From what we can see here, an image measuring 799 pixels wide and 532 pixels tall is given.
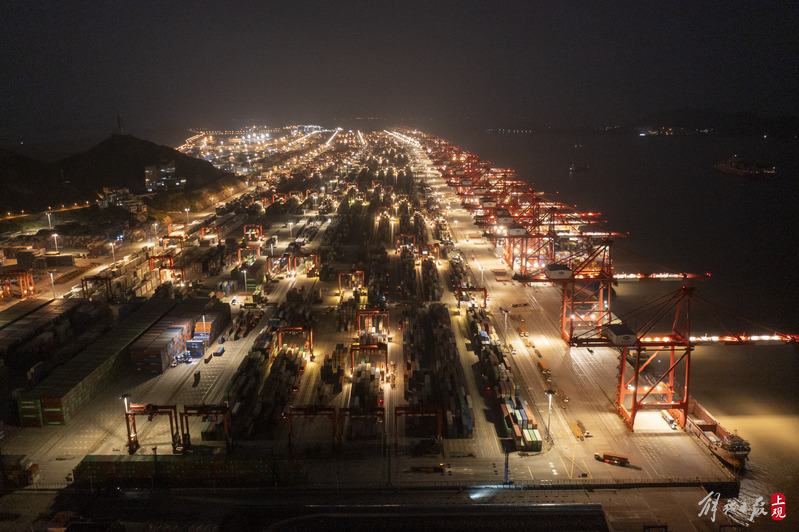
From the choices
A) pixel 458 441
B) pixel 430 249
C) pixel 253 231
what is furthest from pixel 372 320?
pixel 253 231

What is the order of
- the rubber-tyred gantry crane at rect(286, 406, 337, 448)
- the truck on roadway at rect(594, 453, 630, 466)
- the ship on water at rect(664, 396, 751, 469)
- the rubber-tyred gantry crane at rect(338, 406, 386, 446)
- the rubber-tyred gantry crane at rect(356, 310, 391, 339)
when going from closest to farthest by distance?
the truck on roadway at rect(594, 453, 630, 466) < the ship on water at rect(664, 396, 751, 469) < the rubber-tyred gantry crane at rect(286, 406, 337, 448) < the rubber-tyred gantry crane at rect(338, 406, 386, 446) < the rubber-tyred gantry crane at rect(356, 310, 391, 339)

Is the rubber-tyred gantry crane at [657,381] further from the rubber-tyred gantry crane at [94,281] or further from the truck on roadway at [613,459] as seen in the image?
the rubber-tyred gantry crane at [94,281]

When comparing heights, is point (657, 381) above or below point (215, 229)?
below

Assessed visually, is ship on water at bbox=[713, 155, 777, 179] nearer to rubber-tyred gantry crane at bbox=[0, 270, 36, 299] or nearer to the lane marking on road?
the lane marking on road

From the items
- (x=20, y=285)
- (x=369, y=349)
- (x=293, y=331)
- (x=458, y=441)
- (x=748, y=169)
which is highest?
(x=748, y=169)

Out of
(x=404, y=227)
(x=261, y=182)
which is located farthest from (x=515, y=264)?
(x=261, y=182)

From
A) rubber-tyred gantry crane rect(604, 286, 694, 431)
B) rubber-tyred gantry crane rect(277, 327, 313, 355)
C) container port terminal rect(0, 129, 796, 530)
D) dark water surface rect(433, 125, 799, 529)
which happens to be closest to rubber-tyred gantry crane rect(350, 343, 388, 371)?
container port terminal rect(0, 129, 796, 530)

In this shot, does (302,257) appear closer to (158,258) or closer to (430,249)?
(158,258)

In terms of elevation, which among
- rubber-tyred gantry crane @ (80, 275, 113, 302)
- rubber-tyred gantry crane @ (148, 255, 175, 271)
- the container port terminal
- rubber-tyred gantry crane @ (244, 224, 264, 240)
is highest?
rubber-tyred gantry crane @ (244, 224, 264, 240)
